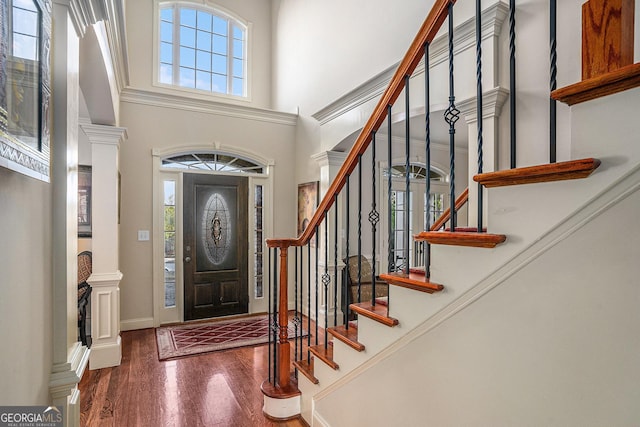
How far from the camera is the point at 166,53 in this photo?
5102mm

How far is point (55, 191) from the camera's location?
1.15 metres

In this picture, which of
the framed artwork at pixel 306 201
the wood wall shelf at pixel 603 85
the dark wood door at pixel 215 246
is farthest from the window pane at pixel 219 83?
the wood wall shelf at pixel 603 85

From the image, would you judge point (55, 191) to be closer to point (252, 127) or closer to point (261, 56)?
point (252, 127)

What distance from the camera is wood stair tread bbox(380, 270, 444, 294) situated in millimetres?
1332

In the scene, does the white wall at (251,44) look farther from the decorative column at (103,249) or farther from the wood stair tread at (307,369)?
the wood stair tread at (307,369)

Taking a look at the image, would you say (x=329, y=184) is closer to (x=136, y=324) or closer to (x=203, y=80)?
(x=203, y=80)

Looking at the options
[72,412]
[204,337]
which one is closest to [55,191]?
[72,412]

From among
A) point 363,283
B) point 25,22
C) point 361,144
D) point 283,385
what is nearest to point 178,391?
point 283,385

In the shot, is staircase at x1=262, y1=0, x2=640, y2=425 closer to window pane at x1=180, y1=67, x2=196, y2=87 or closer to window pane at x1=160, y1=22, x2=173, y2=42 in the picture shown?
window pane at x1=180, y1=67, x2=196, y2=87

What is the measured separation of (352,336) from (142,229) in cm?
354

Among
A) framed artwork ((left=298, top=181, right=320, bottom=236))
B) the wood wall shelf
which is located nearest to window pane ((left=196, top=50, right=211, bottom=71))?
framed artwork ((left=298, top=181, right=320, bottom=236))

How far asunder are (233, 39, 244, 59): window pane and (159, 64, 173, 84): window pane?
1.10 metres

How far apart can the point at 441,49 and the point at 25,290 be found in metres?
2.96

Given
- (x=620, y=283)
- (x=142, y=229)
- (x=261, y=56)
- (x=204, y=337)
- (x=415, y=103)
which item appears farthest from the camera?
(x=261, y=56)
